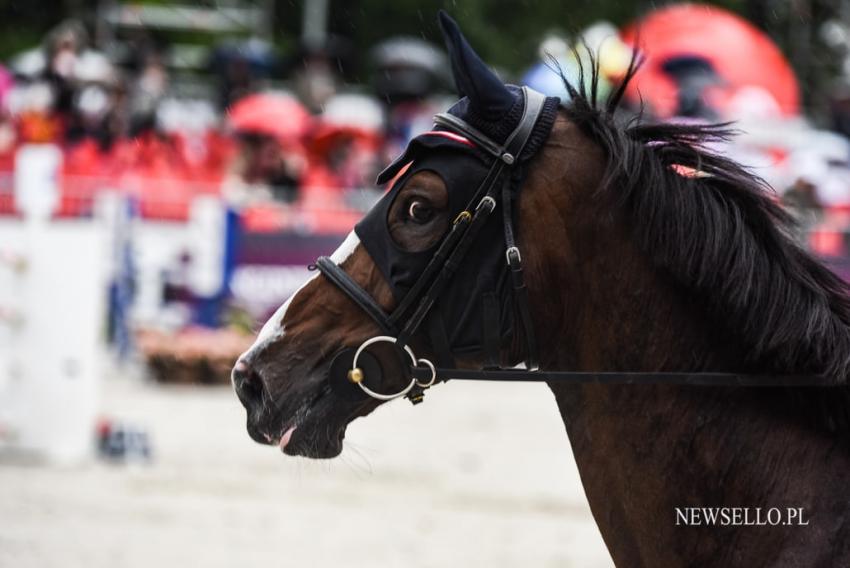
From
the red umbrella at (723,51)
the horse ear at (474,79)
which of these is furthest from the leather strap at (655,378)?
the red umbrella at (723,51)

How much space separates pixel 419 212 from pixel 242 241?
36.8ft

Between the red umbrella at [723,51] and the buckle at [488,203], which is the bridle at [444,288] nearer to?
the buckle at [488,203]

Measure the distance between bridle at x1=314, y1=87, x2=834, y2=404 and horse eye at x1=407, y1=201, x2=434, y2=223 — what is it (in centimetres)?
7

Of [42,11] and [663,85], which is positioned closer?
[663,85]

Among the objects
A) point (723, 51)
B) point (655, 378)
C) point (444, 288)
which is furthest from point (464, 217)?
point (723, 51)

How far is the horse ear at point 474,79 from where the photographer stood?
118 inches

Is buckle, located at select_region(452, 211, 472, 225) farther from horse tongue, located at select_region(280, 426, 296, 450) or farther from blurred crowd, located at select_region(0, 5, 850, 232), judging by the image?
blurred crowd, located at select_region(0, 5, 850, 232)

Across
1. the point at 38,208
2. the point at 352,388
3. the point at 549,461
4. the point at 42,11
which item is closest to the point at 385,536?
the point at 549,461

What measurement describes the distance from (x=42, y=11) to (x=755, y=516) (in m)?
24.3

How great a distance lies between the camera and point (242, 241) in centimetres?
1409

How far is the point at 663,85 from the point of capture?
1599cm

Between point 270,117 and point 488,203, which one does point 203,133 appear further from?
point 488,203

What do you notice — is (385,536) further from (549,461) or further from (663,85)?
(663,85)

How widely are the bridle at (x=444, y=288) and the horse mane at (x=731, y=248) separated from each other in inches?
4.8
